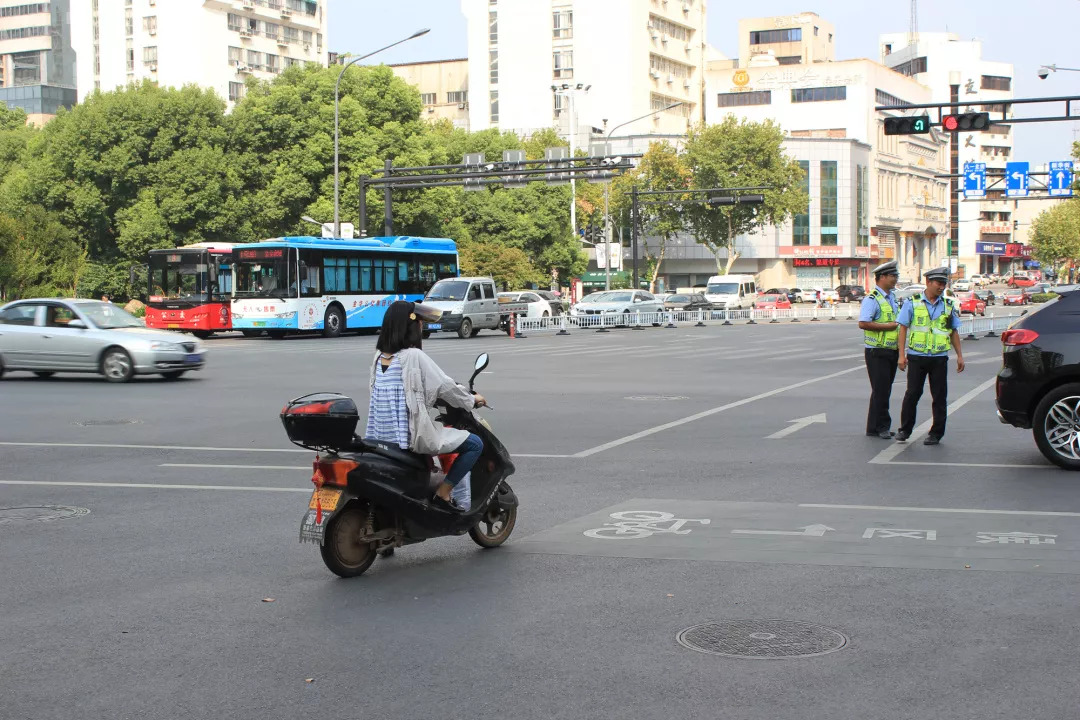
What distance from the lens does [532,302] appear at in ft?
178

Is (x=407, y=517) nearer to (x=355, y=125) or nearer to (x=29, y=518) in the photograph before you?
(x=29, y=518)

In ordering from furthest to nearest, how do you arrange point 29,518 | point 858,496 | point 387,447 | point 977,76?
point 977,76
point 858,496
point 29,518
point 387,447

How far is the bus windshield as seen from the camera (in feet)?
133

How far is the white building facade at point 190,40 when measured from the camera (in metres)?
96.3

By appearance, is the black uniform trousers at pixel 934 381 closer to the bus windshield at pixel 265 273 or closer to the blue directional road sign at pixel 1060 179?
the bus windshield at pixel 265 273

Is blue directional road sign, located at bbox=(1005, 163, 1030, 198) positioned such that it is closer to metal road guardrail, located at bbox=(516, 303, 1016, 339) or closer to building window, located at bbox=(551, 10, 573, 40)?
metal road guardrail, located at bbox=(516, 303, 1016, 339)

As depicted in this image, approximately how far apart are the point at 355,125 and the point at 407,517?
5753cm

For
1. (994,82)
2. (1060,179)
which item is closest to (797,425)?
(1060,179)

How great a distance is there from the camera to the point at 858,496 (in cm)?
1004

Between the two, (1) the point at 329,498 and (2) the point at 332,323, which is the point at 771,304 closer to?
(2) the point at 332,323

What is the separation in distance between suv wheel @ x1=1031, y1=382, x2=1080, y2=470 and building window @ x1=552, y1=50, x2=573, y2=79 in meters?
98.8

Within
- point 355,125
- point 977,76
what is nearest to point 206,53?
point 355,125

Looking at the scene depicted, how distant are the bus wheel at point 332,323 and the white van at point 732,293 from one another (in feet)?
93.7

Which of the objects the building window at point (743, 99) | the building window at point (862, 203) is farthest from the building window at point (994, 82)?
the building window at point (862, 203)
